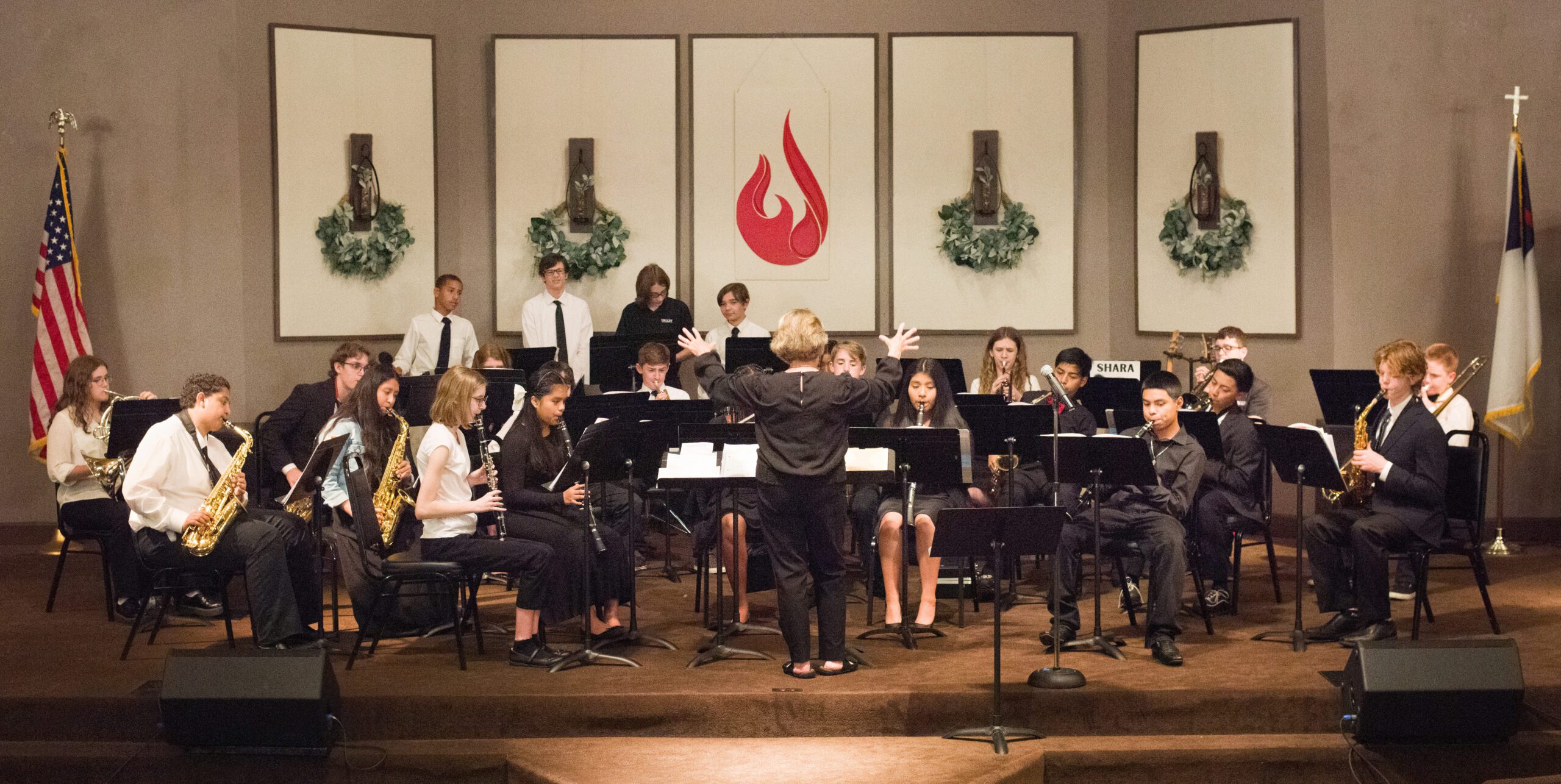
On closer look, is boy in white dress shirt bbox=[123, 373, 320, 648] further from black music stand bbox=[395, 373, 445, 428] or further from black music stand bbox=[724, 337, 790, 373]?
black music stand bbox=[724, 337, 790, 373]

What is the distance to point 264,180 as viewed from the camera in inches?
366

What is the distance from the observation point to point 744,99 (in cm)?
1016

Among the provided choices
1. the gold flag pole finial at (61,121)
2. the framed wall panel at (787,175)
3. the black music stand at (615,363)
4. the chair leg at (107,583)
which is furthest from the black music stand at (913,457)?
the gold flag pole finial at (61,121)

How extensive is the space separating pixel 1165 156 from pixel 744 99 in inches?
113

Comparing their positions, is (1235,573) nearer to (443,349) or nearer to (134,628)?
(134,628)

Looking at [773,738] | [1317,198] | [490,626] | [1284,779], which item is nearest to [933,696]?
[773,738]

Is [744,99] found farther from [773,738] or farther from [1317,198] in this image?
[773,738]

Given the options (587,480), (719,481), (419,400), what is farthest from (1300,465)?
(419,400)

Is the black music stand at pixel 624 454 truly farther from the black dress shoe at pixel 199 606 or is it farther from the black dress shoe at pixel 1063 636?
the black dress shoe at pixel 199 606

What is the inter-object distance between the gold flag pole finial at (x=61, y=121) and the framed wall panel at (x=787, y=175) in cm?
389

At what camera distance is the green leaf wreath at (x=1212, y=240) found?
9.39m

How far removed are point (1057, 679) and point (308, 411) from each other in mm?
3823

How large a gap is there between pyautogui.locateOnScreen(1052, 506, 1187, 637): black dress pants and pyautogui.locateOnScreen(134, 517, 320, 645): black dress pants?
10.0 feet

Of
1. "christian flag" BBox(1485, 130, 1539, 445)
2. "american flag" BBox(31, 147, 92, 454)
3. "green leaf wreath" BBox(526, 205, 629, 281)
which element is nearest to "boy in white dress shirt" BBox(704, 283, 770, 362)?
"green leaf wreath" BBox(526, 205, 629, 281)
